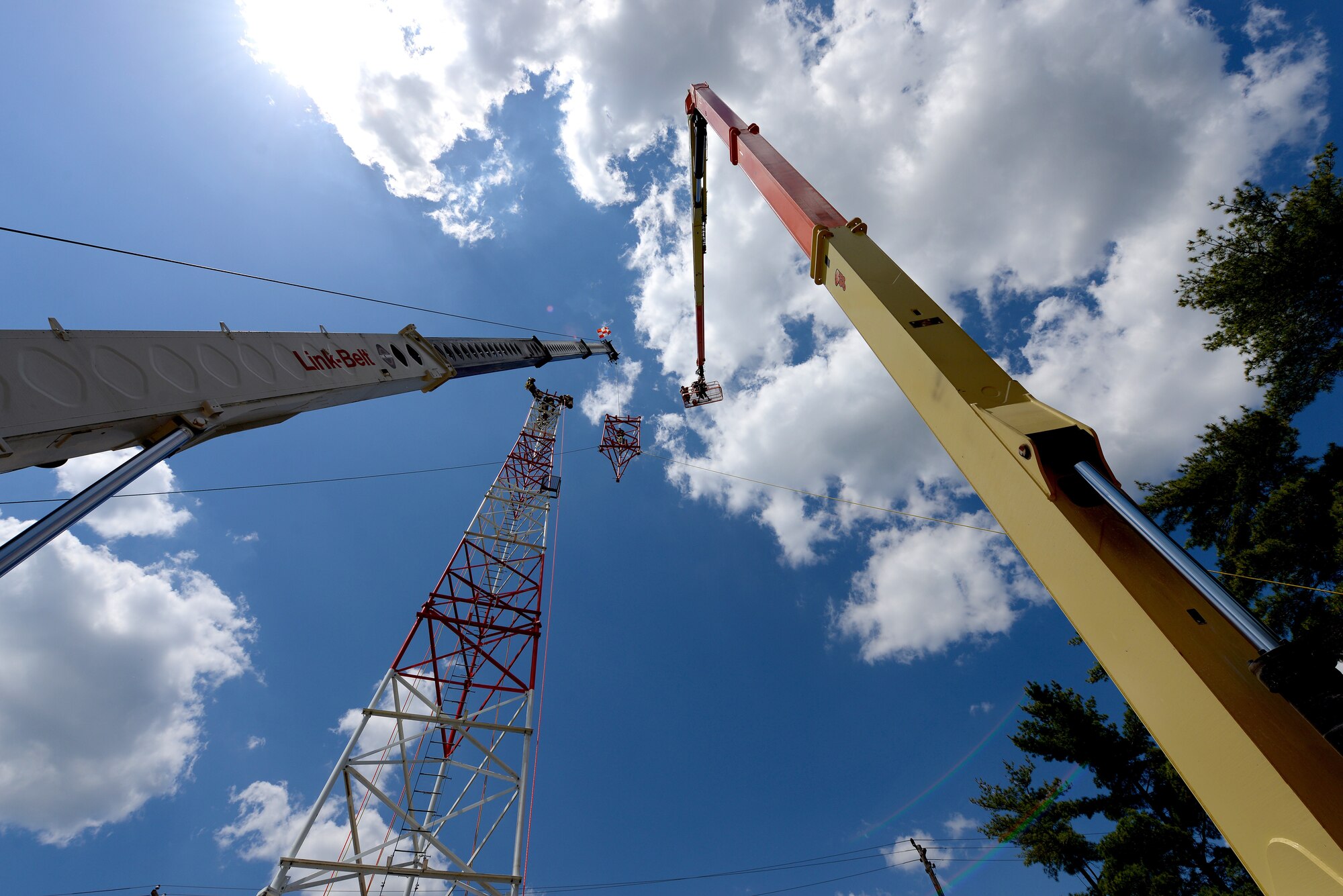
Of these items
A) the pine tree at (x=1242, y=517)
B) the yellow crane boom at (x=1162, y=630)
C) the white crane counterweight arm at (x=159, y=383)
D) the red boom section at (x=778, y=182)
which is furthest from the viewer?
the pine tree at (x=1242, y=517)

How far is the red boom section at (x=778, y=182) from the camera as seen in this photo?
231 inches

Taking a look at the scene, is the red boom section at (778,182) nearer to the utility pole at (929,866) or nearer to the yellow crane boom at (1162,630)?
the yellow crane boom at (1162,630)

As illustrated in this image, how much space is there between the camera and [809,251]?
5.70 metres

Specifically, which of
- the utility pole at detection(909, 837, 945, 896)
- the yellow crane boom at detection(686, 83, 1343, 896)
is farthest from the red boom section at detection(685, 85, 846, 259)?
the utility pole at detection(909, 837, 945, 896)

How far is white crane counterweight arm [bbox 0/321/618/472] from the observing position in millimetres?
3400

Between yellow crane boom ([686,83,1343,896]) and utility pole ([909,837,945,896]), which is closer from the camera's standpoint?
yellow crane boom ([686,83,1343,896])

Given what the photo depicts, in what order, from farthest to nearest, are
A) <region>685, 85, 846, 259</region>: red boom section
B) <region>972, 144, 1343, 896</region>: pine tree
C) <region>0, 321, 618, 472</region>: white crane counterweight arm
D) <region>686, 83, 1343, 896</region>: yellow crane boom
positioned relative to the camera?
1. <region>972, 144, 1343, 896</region>: pine tree
2. <region>685, 85, 846, 259</region>: red boom section
3. <region>0, 321, 618, 472</region>: white crane counterweight arm
4. <region>686, 83, 1343, 896</region>: yellow crane boom

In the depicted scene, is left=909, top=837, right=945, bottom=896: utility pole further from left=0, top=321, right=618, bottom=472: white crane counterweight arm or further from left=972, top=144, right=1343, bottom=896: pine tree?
left=0, top=321, right=618, bottom=472: white crane counterweight arm

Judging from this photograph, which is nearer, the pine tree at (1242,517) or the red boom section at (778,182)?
the red boom section at (778,182)

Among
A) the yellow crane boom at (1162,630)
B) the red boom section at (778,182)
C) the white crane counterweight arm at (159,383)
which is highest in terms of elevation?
the red boom section at (778,182)

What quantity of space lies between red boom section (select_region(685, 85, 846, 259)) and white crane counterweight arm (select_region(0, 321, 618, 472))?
19.5ft

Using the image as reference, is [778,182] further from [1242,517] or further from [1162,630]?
[1242,517]

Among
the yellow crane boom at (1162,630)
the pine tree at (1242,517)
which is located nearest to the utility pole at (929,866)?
the pine tree at (1242,517)

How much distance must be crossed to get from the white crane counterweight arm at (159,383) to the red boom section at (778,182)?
5934 millimetres
